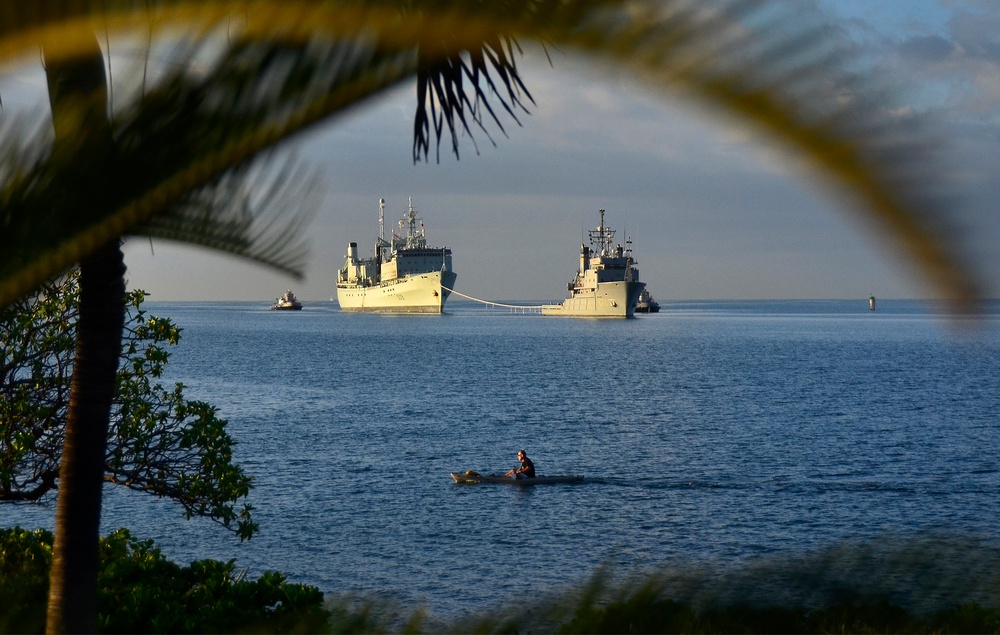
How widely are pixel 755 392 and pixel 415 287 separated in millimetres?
82847

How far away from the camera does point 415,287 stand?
128 metres

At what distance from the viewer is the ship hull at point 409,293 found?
12606 cm

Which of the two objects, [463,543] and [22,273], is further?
[463,543]

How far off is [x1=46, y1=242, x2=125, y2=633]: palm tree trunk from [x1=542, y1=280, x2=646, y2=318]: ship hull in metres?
108

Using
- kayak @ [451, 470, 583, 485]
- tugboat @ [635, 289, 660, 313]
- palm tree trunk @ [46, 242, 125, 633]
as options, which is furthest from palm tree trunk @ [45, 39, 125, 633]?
tugboat @ [635, 289, 660, 313]

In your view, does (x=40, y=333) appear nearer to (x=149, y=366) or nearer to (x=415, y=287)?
(x=149, y=366)

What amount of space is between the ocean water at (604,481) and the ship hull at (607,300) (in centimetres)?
5330

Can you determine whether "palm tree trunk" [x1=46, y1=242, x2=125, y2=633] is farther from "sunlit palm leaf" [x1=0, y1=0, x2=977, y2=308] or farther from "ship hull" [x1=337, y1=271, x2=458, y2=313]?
"ship hull" [x1=337, y1=271, x2=458, y2=313]

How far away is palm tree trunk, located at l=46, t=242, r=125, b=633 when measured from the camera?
3.67 m

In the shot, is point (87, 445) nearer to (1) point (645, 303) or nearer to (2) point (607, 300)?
(2) point (607, 300)

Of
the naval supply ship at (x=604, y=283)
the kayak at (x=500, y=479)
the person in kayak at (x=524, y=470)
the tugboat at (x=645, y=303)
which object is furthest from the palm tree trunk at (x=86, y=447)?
the tugboat at (x=645, y=303)

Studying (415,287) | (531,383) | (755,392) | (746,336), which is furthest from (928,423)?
(415,287)

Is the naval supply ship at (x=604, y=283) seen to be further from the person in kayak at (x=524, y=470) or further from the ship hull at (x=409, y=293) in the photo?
the person in kayak at (x=524, y=470)

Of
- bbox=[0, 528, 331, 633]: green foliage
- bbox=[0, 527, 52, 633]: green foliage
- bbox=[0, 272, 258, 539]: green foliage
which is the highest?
bbox=[0, 272, 258, 539]: green foliage
